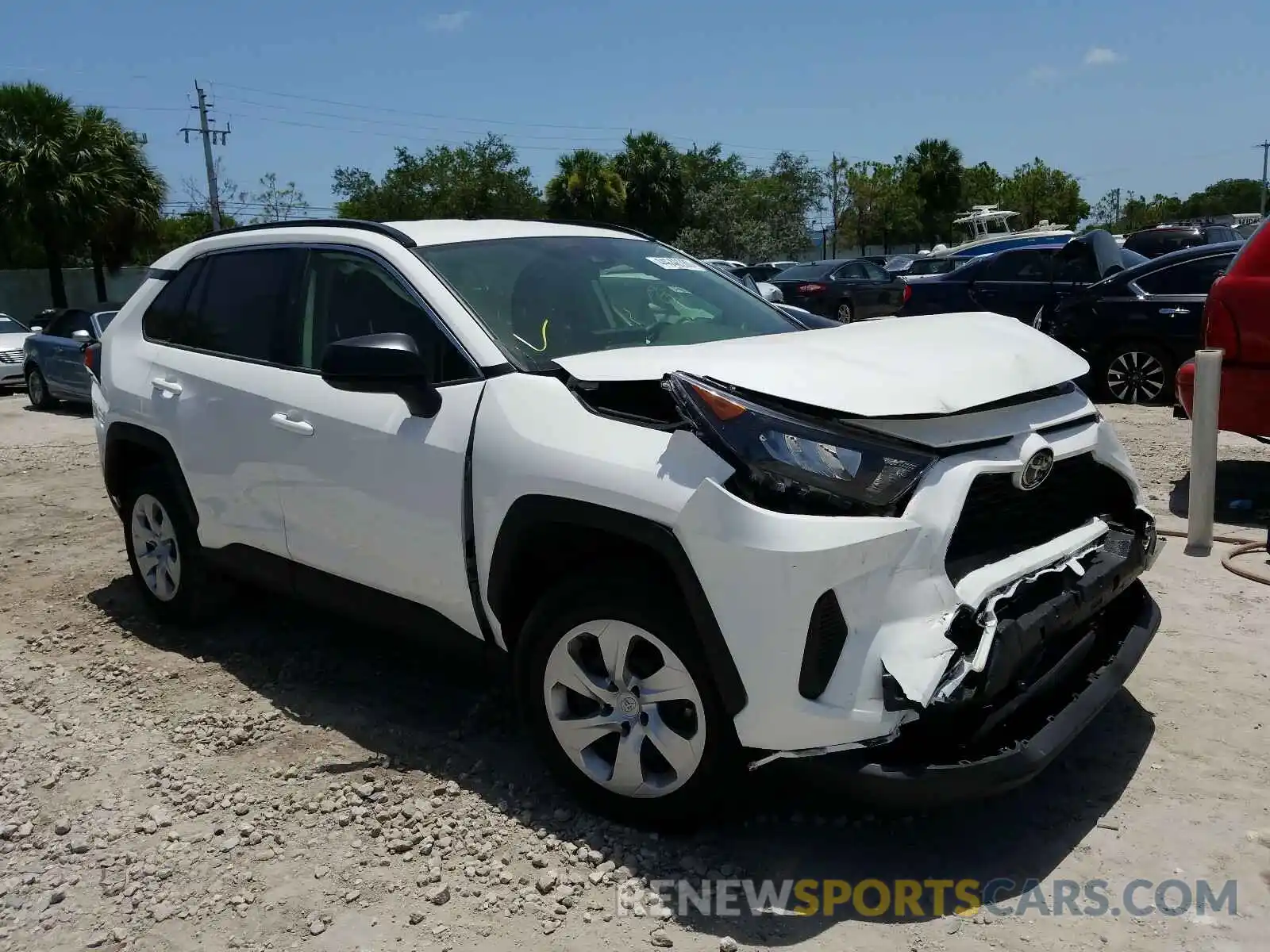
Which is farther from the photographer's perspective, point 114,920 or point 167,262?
point 167,262

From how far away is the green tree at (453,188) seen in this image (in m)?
47.6

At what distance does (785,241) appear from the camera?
1939 inches

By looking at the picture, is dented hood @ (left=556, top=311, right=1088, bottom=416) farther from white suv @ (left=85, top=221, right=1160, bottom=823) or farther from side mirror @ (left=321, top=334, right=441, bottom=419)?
side mirror @ (left=321, top=334, right=441, bottom=419)

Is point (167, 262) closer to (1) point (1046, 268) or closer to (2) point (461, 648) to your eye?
(2) point (461, 648)

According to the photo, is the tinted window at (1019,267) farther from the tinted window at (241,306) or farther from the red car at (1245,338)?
the tinted window at (241,306)

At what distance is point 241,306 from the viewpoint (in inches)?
174

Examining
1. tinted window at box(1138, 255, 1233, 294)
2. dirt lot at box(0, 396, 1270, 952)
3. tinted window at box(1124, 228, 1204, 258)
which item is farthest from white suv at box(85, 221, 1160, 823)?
tinted window at box(1124, 228, 1204, 258)

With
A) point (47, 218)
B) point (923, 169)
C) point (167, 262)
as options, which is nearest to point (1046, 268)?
point (167, 262)

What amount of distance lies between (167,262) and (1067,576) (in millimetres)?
4136

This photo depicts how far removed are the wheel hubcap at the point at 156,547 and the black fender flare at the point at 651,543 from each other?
7.84 ft

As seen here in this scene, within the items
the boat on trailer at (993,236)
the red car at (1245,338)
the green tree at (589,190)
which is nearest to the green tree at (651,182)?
the green tree at (589,190)

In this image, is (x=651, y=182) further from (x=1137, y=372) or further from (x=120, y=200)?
(x=1137, y=372)

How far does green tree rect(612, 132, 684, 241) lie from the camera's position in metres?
47.9

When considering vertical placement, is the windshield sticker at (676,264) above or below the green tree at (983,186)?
below
